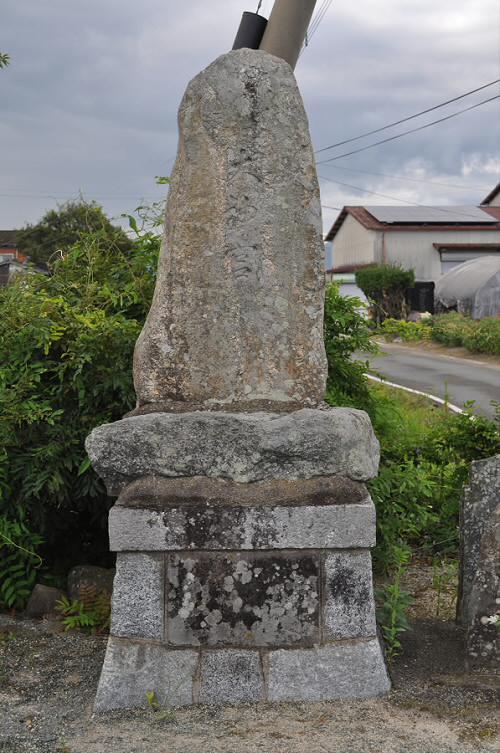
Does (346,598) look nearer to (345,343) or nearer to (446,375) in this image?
(345,343)

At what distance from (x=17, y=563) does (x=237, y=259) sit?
2.44m

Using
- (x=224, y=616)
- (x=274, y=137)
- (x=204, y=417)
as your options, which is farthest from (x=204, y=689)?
(x=274, y=137)

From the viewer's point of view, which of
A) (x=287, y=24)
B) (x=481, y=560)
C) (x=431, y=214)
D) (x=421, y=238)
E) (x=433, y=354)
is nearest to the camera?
(x=481, y=560)

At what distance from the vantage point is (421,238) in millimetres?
41000

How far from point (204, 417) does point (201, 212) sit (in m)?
0.90

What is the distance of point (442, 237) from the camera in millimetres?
41594

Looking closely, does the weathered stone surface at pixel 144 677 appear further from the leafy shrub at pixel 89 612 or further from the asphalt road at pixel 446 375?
the asphalt road at pixel 446 375

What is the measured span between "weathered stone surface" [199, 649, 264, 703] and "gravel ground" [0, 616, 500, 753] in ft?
0.14

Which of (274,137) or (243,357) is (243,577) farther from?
(274,137)

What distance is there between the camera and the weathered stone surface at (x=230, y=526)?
11.7 ft

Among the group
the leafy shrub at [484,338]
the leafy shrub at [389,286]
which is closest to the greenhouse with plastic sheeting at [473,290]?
the leafy shrub at [389,286]

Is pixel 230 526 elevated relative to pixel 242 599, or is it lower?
elevated

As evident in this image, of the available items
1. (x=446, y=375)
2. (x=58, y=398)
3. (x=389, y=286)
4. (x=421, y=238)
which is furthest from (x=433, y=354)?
(x=58, y=398)

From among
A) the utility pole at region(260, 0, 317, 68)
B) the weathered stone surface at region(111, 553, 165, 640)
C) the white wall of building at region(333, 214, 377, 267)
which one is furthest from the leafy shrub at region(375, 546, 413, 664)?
the white wall of building at region(333, 214, 377, 267)
